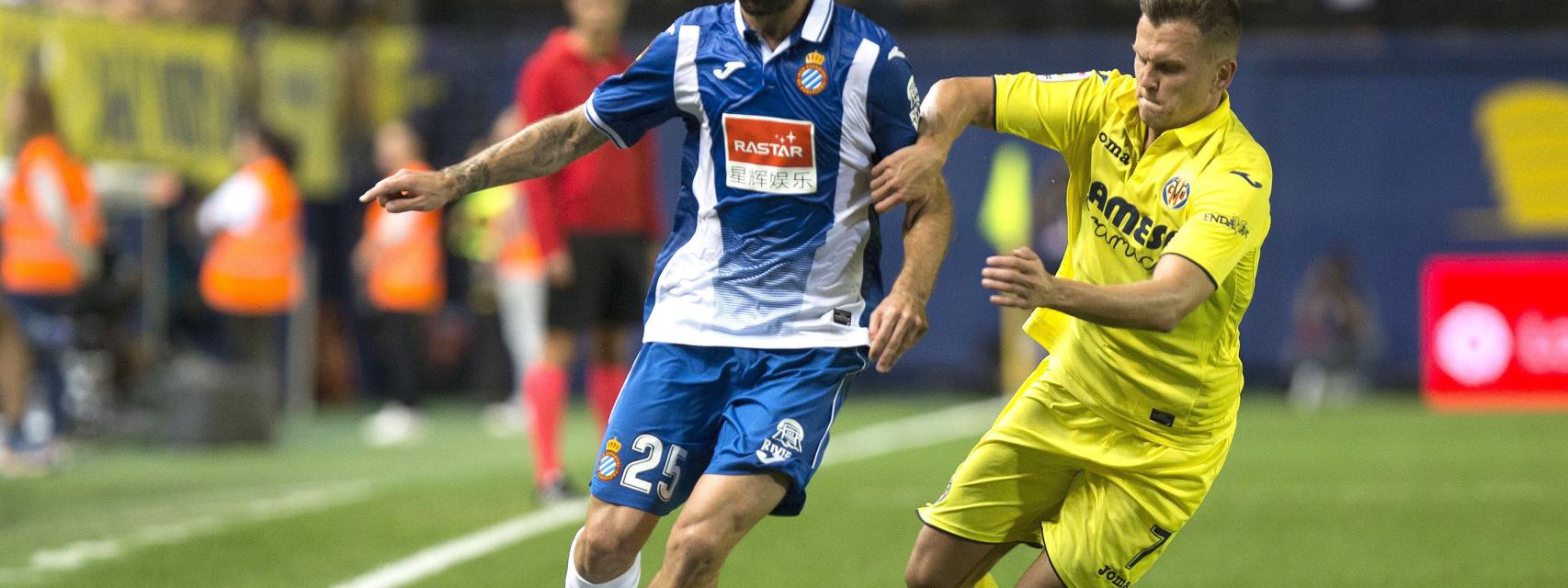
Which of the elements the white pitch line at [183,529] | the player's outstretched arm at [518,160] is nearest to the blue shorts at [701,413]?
the player's outstretched arm at [518,160]

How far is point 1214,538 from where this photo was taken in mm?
8094

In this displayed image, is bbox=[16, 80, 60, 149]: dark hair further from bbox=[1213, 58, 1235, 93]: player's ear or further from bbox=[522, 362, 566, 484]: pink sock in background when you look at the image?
bbox=[1213, 58, 1235, 93]: player's ear

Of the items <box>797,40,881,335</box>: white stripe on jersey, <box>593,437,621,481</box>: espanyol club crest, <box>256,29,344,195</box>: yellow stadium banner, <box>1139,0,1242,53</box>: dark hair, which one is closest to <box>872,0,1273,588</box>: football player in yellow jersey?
<box>1139,0,1242,53</box>: dark hair

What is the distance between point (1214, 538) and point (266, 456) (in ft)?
22.3

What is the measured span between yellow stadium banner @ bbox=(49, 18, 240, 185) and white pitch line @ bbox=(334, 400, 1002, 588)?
584 cm

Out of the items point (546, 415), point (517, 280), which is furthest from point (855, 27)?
point (517, 280)

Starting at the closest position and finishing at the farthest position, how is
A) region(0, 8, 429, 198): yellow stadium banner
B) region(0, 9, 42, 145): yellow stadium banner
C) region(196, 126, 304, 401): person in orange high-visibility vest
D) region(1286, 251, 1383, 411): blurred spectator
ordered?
region(0, 9, 42, 145): yellow stadium banner → region(0, 8, 429, 198): yellow stadium banner → region(196, 126, 304, 401): person in orange high-visibility vest → region(1286, 251, 1383, 411): blurred spectator

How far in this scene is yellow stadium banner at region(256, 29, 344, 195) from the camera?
55.5 ft

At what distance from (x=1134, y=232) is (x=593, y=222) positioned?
Answer: 14.5 ft

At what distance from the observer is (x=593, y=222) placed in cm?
870

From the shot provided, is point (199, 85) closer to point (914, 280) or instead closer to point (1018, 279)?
point (914, 280)

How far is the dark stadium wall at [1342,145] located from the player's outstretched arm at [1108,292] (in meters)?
15.7

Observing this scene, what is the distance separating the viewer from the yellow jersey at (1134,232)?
4562mm

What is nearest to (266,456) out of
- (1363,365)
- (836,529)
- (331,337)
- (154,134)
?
(154,134)
